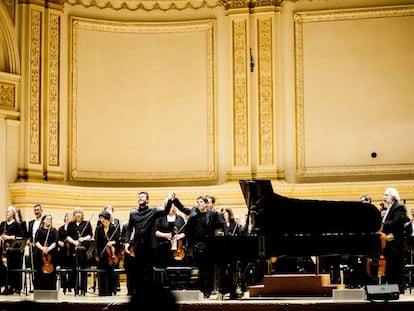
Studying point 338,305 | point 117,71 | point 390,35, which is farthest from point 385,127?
point 338,305

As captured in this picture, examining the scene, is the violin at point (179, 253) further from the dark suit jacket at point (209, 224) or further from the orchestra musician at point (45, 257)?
the orchestra musician at point (45, 257)

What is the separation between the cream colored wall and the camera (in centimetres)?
1193

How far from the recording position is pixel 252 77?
40.5 ft

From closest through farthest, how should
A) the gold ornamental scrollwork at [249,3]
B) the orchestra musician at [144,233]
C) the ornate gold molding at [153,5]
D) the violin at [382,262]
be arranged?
the violin at [382,262], the orchestra musician at [144,233], the gold ornamental scrollwork at [249,3], the ornate gold molding at [153,5]

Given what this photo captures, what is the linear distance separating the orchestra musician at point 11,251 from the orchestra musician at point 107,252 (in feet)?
2.97

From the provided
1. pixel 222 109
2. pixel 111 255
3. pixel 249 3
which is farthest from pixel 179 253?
pixel 249 3

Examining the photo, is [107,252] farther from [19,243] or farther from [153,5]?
[153,5]

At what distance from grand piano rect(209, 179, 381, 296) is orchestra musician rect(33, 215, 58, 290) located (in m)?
2.51

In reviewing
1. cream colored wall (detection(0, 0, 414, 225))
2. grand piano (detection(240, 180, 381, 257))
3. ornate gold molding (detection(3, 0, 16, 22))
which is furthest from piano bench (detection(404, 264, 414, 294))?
Result: ornate gold molding (detection(3, 0, 16, 22))

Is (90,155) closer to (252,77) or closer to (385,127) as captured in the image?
(252,77)

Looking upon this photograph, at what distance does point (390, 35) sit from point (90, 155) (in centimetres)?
475

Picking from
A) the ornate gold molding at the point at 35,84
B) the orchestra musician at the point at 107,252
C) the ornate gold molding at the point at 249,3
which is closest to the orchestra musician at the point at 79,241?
the orchestra musician at the point at 107,252

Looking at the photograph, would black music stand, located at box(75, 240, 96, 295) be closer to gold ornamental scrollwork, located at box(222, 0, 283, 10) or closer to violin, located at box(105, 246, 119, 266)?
violin, located at box(105, 246, 119, 266)

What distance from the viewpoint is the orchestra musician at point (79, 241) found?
9500 millimetres
